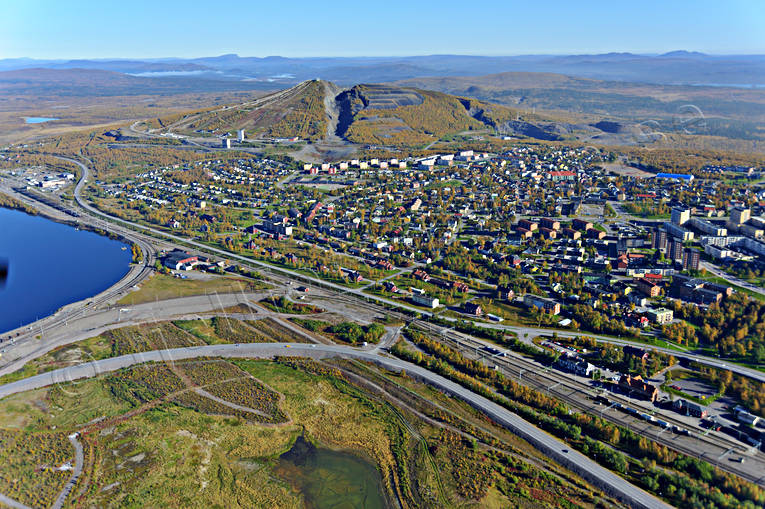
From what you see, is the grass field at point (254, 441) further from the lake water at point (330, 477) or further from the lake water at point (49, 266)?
the lake water at point (49, 266)

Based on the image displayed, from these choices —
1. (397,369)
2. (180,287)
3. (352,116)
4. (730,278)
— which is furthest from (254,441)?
(352,116)

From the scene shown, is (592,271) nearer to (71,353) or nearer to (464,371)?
(464,371)

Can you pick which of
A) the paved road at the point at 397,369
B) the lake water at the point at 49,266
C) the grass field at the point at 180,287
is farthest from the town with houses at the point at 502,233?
the lake water at the point at 49,266

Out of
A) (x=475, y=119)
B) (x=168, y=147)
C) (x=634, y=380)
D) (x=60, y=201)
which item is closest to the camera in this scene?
(x=634, y=380)

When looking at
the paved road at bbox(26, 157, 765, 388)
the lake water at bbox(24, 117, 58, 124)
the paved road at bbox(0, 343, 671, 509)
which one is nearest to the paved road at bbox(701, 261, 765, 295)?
the paved road at bbox(26, 157, 765, 388)

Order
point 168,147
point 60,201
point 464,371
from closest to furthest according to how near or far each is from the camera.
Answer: point 464,371, point 60,201, point 168,147

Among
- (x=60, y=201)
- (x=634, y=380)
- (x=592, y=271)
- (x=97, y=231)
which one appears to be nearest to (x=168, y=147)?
(x=60, y=201)

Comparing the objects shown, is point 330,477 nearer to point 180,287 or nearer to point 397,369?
point 397,369
